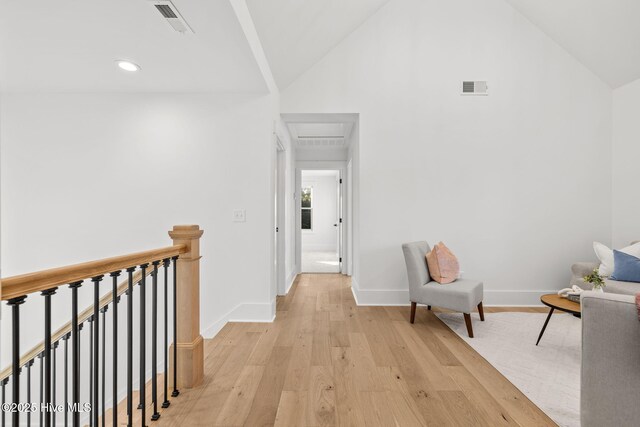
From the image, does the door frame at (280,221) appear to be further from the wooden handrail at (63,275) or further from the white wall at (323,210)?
the white wall at (323,210)

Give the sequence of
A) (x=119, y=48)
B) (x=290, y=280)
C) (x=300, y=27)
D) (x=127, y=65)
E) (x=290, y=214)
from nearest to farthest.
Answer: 1. (x=119, y=48)
2. (x=127, y=65)
3. (x=300, y=27)
4. (x=290, y=280)
5. (x=290, y=214)

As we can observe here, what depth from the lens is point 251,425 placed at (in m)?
1.61

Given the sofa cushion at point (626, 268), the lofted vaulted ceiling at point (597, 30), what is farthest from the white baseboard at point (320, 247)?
the lofted vaulted ceiling at point (597, 30)

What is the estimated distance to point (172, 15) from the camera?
194 centimetres

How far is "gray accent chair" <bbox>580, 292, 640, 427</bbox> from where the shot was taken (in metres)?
1.26

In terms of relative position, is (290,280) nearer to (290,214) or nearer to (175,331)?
(290,214)

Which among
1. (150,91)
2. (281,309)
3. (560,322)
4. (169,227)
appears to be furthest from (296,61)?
(560,322)

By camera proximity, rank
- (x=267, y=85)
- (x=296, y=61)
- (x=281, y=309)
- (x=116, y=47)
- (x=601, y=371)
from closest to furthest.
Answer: (x=601, y=371)
(x=116, y=47)
(x=267, y=85)
(x=296, y=61)
(x=281, y=309)

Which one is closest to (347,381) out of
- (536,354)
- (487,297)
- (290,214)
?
(536,354)

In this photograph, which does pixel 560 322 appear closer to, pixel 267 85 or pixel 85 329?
pixel 267 85

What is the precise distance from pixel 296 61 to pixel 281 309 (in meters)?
2.79

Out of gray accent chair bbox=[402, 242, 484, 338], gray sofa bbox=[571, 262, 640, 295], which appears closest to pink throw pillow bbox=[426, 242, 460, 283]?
gray accent chair bbox=[402, 242, 484, 338]

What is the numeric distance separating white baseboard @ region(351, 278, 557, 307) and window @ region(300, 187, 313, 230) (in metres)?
6.04

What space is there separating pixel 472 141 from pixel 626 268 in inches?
76.5
